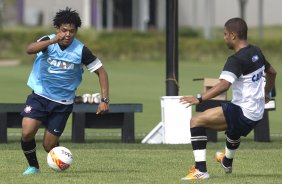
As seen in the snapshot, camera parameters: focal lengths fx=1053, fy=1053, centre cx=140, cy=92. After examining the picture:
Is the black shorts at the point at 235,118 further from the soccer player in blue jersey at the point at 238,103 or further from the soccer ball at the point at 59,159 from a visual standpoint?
the soccer ball at the point at 59,159

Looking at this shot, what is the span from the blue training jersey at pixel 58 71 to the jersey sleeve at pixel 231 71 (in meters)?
1.94

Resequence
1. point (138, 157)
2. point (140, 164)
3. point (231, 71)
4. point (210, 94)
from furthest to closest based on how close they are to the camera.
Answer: point (138, 157) < point (140, 164) < point (231, 71) < point (210, 94)

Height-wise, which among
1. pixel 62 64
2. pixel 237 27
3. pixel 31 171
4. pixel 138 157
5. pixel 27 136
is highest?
pixel 237 27

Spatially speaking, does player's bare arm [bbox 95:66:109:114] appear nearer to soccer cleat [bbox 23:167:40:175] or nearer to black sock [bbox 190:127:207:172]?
soccer cleat [bbox 23:167:40:175]

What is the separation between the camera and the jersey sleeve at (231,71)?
37.9ft

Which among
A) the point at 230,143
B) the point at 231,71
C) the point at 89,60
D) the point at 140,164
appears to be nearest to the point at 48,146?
the point at 89,60

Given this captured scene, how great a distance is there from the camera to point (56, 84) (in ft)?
41.4

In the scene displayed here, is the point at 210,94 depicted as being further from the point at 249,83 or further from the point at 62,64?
the point at 62,64

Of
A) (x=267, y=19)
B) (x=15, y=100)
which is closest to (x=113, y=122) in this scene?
(x=15, y=100)

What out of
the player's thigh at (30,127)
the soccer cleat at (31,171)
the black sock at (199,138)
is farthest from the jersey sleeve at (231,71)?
the soccer cleat at (31,171)

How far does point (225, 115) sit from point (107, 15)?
63.1m

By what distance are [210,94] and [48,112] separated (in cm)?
227

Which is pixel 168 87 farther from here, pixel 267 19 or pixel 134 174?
pixel 267 19

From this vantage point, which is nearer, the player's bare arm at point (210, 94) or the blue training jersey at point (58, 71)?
the player's bare arm at point (210, 94)
